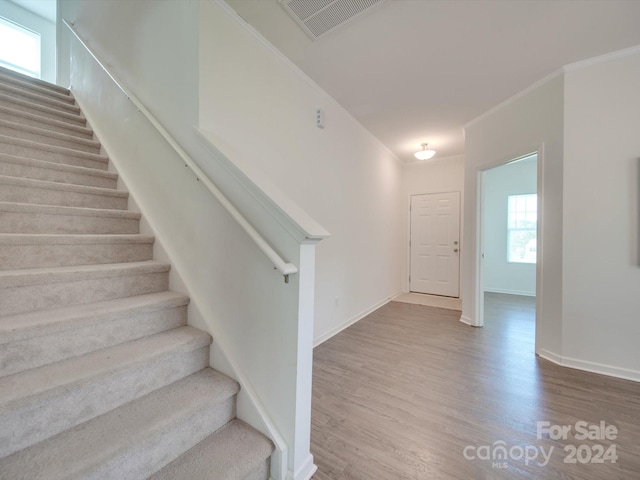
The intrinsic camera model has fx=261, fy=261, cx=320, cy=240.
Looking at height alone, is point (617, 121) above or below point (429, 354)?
above

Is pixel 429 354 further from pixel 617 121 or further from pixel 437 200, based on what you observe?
pixel 437 200

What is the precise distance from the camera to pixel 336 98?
3.08m

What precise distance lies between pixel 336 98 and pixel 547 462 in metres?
3.46

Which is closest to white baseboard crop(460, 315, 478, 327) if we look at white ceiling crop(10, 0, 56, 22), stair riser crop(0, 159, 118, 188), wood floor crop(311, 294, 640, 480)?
wood floor crop(311, 294, 640, 480)

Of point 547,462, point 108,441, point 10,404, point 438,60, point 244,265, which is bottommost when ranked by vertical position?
point 547,462

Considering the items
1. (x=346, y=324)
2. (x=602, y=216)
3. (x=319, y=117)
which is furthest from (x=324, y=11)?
(x=346, y=324)

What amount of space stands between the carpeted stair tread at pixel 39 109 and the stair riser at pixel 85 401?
2.78 meters

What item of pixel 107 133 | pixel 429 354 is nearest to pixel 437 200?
pixel 429 354

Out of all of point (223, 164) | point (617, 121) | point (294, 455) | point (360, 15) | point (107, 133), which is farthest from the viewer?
point (107, 133)

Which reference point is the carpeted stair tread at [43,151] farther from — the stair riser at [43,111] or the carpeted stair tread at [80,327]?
the carpeted stair tread at [80,327]

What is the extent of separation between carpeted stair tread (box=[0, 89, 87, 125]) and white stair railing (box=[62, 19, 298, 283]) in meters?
0.79

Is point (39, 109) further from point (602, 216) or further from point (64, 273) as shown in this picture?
point (602, 216)

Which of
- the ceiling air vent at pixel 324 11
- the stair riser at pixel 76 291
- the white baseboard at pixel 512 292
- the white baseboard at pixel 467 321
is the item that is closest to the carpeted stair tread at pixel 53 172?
the stair riser at pixel 76 291

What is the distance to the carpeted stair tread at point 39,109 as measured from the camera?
2284 millimetres
